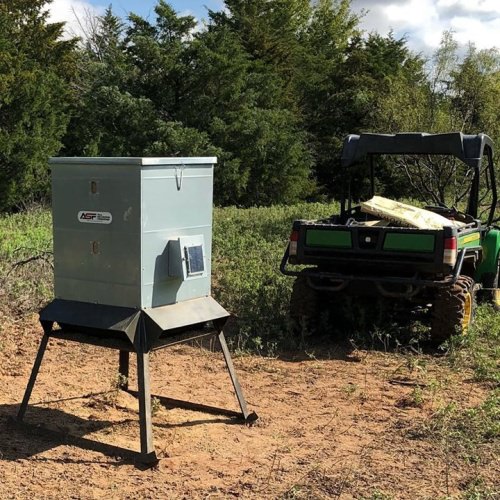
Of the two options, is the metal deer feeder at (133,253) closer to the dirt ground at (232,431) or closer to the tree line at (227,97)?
the dirt ground at (232,431)

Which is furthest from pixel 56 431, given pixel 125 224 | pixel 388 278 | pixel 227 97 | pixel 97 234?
pixel 227 97

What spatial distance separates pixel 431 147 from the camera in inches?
296

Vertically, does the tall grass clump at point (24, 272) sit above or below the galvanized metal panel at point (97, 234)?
below

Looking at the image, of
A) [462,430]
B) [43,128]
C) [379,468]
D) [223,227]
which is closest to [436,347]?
[462,430]

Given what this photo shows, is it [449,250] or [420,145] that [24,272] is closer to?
[420,145]

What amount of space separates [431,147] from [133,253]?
14.9 ft

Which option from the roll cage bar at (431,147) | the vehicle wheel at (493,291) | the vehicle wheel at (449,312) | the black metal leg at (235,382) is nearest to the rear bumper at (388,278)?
the vehicle wheel at (449,312)

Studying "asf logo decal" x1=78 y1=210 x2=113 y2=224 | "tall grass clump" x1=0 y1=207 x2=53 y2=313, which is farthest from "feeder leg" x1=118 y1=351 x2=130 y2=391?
"tall grass clump" x1=0 y1=207 x2=53 y2=313

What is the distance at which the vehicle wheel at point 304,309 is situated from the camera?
7167mm

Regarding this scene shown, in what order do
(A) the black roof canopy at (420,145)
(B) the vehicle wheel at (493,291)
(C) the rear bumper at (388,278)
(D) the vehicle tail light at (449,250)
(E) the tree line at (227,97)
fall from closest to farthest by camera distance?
(D) the vehicle tail light at (449,250)
(C) the rear bumper at (388,278)
(A) the black roof canopy at (420,145)
(B) the vehicle wheel at (493,291)
(E) the tree line at (227,97)

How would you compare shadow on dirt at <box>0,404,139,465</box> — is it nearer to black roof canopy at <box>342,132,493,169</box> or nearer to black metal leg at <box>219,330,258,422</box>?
black metal leg at <box>219,330,258,422</box>

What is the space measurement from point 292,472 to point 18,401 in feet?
7.51

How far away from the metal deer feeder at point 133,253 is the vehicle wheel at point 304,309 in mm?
2803

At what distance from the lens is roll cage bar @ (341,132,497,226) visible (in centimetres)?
733
